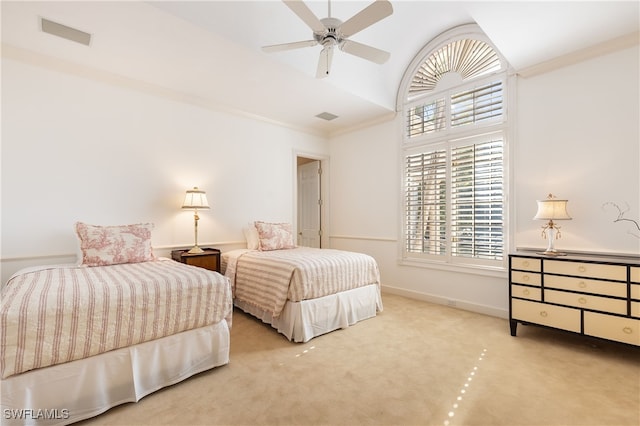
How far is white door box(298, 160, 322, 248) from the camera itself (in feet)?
18.5

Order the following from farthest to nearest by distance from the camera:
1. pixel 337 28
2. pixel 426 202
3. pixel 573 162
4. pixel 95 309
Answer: pixel 426 202 → pixel 573 162 → pixel 337 28 → pixel 95 309

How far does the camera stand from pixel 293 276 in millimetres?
2824

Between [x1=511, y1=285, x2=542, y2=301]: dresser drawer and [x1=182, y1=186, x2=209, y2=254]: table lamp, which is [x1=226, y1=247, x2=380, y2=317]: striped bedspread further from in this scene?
[x1=511, y1=285, x2=542, y2=301]: dresser drawer

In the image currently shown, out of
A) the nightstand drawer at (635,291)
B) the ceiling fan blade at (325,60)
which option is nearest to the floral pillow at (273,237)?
the ceiling fan blade at (325,60)

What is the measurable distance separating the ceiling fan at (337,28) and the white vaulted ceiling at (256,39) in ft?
1.82

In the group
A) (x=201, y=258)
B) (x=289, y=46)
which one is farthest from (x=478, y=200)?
(x=201, y=258)

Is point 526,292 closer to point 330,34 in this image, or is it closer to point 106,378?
point 330,34

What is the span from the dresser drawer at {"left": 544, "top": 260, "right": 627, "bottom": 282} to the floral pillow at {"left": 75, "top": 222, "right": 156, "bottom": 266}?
378 cm

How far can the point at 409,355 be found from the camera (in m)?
2.49

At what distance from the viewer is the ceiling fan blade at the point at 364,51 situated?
246cm

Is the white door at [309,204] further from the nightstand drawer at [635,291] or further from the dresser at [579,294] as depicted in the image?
the nightstand drawer at [635,291]

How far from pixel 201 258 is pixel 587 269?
3744mm

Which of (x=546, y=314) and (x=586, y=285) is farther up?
(x=586, y=285)

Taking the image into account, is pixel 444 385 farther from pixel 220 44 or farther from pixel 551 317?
pixel 220 44
